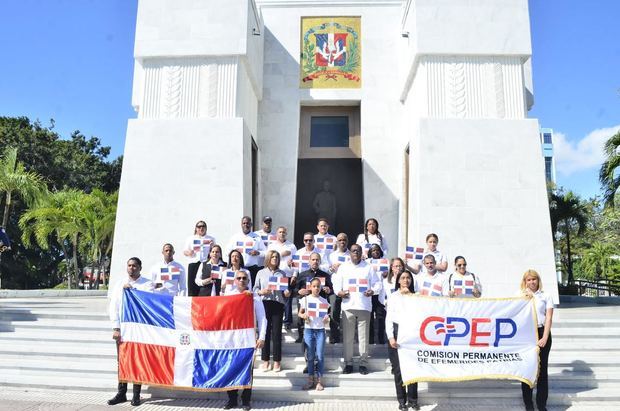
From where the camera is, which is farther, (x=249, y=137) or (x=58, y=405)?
(x=249, y=137)

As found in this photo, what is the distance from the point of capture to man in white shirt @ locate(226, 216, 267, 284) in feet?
27.1

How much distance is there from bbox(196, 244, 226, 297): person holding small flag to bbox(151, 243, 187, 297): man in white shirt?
0.32 m

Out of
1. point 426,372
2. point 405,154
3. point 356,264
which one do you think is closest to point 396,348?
point 426,372

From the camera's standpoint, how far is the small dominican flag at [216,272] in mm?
7102

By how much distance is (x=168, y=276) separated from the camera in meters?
7.12

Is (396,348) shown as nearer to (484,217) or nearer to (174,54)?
(484,217)

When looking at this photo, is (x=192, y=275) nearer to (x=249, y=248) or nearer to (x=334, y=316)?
(x=249, y=248)

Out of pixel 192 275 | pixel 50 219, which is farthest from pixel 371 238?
pixel 50 219

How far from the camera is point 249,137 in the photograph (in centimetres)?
1247

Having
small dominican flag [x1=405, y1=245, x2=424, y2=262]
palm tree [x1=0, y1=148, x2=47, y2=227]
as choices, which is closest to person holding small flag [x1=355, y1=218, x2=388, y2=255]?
small dominican flag [x1=405, y1=245, x2=424, y2=262]

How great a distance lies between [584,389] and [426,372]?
2.64 m

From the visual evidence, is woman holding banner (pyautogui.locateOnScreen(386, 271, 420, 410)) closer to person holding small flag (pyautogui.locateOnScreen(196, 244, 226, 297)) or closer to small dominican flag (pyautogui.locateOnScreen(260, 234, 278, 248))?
person holding small flag (pyautogui.locateOnScreen(196, 244, 226, 297))

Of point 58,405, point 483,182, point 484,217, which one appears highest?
point 483,182

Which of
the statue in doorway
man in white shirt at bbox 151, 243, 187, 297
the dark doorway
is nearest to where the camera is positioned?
man in white shirt at bbox 151, 243, 187, 297
